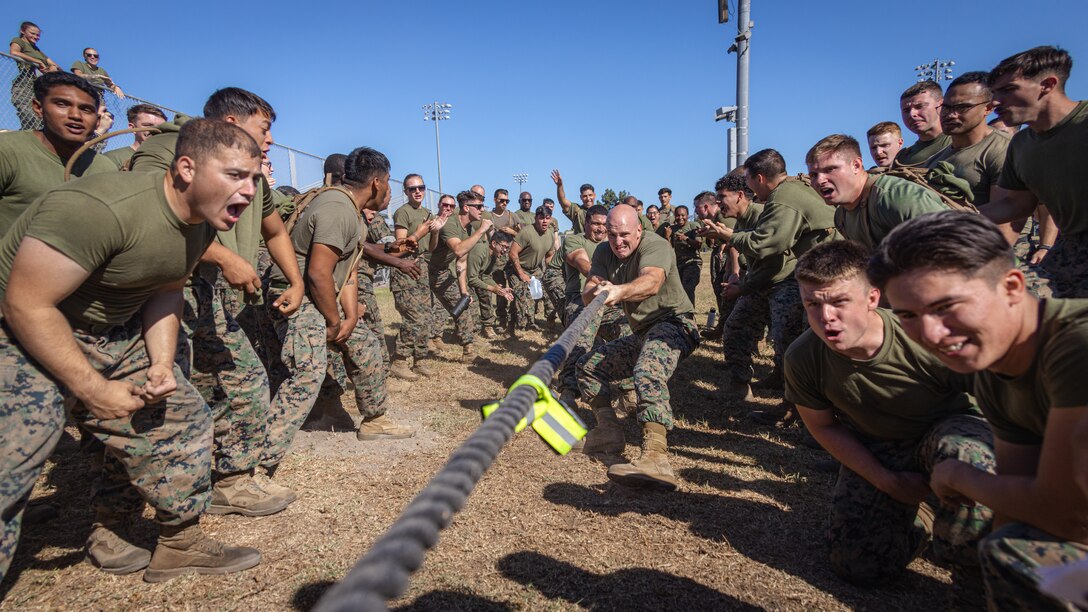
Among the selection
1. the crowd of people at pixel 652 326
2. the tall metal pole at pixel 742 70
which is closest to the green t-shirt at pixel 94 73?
the crowd of people at pixel 652 326

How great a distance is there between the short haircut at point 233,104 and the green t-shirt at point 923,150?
178 inches

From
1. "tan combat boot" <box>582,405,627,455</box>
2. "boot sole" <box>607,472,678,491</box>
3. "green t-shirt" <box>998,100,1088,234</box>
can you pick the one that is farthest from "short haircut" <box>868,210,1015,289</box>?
"tan combat boot" <box>582,405,627,455</box>

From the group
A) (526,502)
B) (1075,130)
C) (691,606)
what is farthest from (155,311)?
(1075,130)

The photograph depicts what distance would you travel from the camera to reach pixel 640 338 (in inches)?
183

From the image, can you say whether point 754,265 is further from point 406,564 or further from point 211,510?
point 406,564

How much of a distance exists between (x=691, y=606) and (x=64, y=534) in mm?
3199

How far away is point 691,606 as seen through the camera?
2.50 meters

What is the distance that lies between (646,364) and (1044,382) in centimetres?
262

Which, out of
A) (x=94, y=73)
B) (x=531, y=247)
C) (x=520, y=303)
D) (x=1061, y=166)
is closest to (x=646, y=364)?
(x=1061, y=166)

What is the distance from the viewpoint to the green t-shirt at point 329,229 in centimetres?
391

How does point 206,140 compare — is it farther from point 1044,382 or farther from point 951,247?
point 1044,382

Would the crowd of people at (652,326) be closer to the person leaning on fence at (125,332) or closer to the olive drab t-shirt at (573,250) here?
the person leaning on fence at (125,332)

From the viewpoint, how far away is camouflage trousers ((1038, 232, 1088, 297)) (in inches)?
118

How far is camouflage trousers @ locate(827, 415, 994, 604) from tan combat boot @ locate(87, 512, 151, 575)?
324 cm
